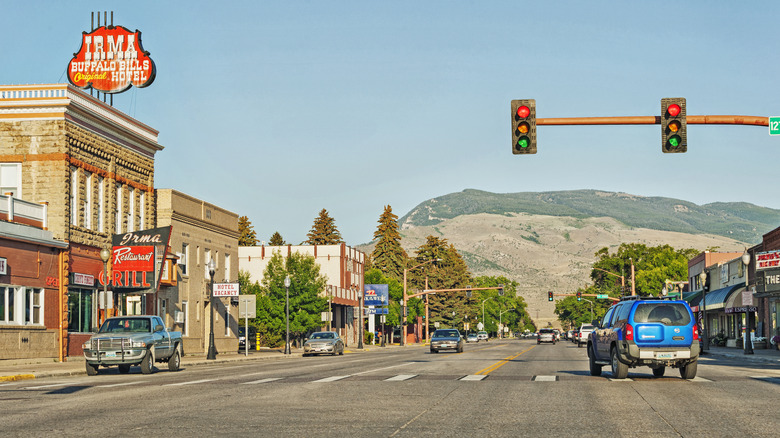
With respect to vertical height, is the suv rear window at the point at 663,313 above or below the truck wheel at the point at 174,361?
above

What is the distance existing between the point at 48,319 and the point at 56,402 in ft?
78.1

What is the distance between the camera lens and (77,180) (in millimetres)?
42219

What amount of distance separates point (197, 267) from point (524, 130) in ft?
125

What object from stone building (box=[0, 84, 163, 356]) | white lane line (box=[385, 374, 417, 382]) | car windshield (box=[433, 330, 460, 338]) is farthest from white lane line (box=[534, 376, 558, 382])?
car windshield (box=[433, 330, 460, 338])

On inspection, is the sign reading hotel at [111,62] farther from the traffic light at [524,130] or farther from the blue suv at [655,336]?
the blue suv at [655,336]

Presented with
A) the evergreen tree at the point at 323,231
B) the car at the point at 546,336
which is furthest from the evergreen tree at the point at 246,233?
the car at the point at 546,336

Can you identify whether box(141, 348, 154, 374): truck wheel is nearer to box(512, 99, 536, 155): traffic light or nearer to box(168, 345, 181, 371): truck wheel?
box(168, 345, 181, 371): truck wheel

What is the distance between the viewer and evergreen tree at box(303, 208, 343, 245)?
130125 mm

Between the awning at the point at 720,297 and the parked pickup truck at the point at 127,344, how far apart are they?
5238cm

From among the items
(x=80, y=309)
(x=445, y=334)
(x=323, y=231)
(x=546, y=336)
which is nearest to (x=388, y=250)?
(x=323, y=231)

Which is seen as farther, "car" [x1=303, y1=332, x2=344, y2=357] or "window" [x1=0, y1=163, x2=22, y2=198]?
"car" [x1=303, y1=332, x2=344, y2=357]

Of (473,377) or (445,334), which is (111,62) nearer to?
(445,334)

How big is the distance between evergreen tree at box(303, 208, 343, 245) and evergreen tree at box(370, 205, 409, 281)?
693 centimetres

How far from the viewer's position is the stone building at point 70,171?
4059cm
